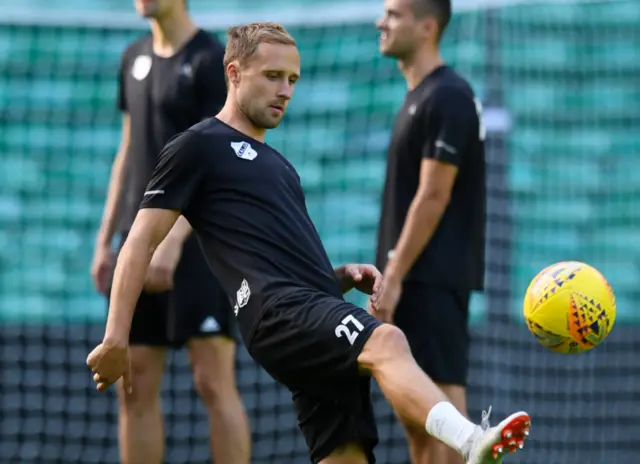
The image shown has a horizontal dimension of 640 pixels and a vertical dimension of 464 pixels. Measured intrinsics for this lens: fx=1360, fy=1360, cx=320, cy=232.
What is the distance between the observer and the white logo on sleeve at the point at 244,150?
16.8ft

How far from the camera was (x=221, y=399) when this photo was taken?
6.46 m

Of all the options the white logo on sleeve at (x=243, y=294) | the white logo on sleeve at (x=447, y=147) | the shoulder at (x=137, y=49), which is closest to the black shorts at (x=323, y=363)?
the white logo on sleeve at (x=243, y=294)

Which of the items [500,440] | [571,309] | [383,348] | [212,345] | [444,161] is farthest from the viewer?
[212,345]

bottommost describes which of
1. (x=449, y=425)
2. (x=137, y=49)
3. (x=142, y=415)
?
(x=142, y=415)

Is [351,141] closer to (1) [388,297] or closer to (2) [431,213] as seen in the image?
(2) [431,213]

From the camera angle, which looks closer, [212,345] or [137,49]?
[212,345]

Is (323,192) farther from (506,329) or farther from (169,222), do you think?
(169,222)

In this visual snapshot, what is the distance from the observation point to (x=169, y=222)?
499 cm

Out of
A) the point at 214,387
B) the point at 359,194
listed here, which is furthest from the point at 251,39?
the point at 359,194

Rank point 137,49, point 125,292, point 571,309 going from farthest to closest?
point 137,49
point 571,309
point 125,292

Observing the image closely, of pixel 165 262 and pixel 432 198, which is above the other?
pixel 432 198

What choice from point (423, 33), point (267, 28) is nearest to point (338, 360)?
point (267, 28)

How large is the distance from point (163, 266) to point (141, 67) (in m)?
1.23

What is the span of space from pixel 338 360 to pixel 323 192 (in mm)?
6142
